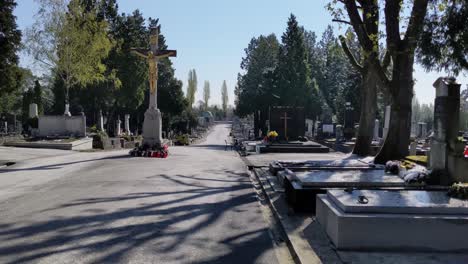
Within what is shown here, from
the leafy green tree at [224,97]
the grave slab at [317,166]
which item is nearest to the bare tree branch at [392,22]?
the grave slab at [317,166]

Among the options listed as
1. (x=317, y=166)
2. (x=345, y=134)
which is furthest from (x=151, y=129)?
(x=345, y=134)

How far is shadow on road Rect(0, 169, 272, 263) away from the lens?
544 centimetres

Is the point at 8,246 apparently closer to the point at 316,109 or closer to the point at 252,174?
the point at 252,174

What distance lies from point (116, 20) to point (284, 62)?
21.4 metres

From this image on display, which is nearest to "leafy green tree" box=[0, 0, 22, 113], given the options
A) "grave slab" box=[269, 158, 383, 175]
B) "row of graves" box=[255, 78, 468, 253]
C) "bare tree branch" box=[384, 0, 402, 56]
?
→ "grave slab" box=[269, 158, 383, 175]

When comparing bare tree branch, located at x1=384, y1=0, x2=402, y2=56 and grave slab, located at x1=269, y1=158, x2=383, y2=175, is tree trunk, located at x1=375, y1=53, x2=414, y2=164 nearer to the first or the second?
bare tree branch, located at x1=384, y1=0, x2=402, y2=56

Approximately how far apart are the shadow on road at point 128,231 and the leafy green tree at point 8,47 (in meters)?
19.2

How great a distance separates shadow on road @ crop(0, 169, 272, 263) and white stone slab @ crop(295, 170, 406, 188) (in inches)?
51.0

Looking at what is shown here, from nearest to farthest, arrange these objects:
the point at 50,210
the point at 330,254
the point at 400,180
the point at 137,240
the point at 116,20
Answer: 1. the point at 330,254
2. the point at 137,240
3. the point at 50,210
4. the point at 400,180
5. the point at 116,20

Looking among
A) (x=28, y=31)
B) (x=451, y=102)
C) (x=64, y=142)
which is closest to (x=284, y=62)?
(x=28, y=31)

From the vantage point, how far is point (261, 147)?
2473 centimetres

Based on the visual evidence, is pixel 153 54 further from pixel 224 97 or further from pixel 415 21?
pixel 224 97

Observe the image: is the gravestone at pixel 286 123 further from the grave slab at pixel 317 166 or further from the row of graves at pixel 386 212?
the row of graves at pixel 386 212

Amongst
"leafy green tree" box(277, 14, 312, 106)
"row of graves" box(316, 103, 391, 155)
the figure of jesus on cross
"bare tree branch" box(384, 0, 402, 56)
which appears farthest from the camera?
"leafy green tree" box(277, 14, 312, 106)
